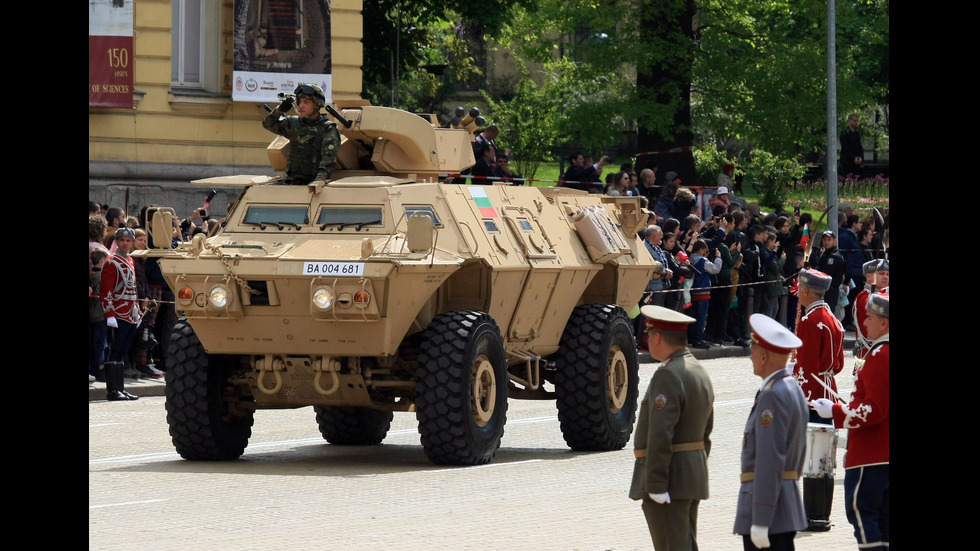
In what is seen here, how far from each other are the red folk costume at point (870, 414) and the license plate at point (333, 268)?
495cm

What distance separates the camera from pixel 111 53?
80.6 ft

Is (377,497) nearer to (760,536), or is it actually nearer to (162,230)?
(162,230)

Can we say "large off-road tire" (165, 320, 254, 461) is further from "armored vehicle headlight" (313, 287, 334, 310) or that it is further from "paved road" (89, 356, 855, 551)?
"armored vehicle headlight" (313, 287, 334, 310)

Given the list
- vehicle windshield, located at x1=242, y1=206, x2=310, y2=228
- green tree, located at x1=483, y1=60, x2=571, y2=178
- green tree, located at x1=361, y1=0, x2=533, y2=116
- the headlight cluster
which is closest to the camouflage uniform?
vehicle windshield, located at x1=242, y1=206, x2=310, y2=228

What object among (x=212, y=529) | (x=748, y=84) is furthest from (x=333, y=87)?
(x=212, y=529)

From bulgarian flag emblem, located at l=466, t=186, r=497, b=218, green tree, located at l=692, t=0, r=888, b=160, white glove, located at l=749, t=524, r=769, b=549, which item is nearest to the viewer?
white glove, located at l=749, t=524, r=769, b=549

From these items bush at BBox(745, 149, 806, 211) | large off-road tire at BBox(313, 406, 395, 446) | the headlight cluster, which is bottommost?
large off-road tire at BBox(313, 406, 395, 446)

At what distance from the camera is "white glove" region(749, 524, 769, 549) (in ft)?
26.1

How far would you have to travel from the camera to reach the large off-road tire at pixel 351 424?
15.9 m

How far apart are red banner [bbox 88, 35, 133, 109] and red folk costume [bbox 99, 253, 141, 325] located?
6.31 m

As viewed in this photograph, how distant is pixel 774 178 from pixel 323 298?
30.0 m

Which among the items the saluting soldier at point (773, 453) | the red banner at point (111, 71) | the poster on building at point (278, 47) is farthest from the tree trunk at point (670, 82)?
the saluting soldier at point (773, 453)

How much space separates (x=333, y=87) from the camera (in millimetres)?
26953
